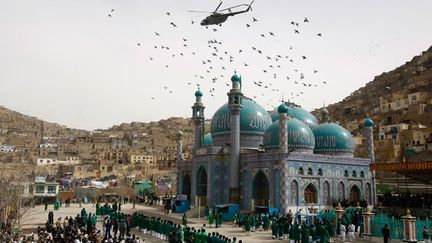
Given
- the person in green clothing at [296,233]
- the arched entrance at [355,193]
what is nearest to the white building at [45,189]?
the arched entrance at [355,193]

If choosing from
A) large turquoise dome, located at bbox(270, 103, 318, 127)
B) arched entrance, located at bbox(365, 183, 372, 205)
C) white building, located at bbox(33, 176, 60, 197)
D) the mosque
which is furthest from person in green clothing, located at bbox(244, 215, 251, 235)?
white building, located at bbox(33, 176, 60, 197)

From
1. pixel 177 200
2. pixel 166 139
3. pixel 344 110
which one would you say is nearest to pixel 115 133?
pixel 166 139

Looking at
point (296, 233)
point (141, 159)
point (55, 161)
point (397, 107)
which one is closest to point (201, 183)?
point (296, 233)

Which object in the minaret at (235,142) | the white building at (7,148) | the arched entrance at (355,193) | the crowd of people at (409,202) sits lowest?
the crowd of people at (409,202)

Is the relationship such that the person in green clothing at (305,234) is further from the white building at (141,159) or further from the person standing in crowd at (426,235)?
the white building at (141,159)

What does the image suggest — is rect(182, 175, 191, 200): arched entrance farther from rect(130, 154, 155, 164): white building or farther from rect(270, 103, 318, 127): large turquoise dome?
rect(130, 154, 155, 164): white building

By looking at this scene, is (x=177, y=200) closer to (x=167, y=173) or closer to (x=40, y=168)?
(x=167, y=173)
